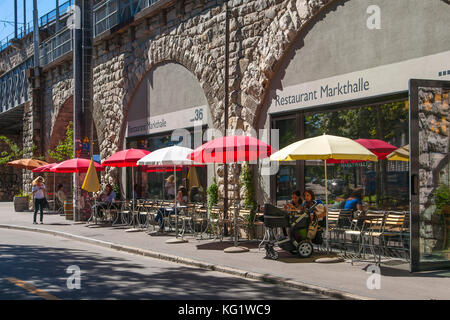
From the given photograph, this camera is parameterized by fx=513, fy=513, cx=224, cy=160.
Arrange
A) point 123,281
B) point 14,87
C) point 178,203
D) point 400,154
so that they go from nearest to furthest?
1. point 123,281
2. point 400,154
3. point 178,203
4. point 14,87

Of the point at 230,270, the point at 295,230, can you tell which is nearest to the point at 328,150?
the point at 295,230

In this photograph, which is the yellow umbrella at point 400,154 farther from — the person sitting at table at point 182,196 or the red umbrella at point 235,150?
the person sitting at table at point 182,196

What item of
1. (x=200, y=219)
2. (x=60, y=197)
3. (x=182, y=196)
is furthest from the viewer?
(x=60, y=197)

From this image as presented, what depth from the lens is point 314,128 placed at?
1298 centimetres

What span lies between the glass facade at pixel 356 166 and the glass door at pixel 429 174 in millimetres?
1234

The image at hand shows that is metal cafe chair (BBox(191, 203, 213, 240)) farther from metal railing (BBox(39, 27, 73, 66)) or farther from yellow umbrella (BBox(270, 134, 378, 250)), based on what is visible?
metal railing (BBox(39, 27, 73, 66))

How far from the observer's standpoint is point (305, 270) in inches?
372

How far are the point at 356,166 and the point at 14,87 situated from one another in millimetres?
28076

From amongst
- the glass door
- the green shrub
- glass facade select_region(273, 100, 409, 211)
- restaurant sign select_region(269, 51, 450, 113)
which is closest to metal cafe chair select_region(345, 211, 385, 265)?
glass facade select_region(273, 100, 409, 211)

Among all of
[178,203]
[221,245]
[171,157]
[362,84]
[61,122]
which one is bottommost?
[221,245]

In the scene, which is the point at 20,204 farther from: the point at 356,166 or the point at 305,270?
the point at 305,270

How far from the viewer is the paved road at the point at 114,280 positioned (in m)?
7.45

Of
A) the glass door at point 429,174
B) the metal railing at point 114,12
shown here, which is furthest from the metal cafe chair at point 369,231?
the metal railing at point 114,12
